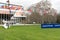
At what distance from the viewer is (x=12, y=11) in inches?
2783

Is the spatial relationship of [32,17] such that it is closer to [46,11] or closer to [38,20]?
[38,20]

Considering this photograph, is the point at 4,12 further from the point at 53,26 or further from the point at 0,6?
the point at 53,26

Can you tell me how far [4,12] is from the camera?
67500 mm

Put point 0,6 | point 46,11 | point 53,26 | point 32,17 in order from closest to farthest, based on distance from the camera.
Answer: point 53,26, point 32,17, point 46,11, point 0,6

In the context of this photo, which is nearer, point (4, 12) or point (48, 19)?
point (48, 19)

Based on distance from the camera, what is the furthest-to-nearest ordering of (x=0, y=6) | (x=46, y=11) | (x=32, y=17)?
(x=0, y=6) < (x=46, y=11) < (x=32, y=17)

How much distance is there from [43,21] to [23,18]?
9.84m

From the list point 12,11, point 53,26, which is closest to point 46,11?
point 12,11

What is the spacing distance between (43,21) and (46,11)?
5.70m

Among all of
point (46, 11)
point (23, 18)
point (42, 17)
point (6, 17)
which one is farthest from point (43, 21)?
point (6, 17)

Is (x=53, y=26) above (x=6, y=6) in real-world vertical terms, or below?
below

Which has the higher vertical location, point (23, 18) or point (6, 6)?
point (6, 6)

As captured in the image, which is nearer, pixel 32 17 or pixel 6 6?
pixel 32 17

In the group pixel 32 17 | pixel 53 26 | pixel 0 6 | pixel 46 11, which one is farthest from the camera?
pixel 0 6
